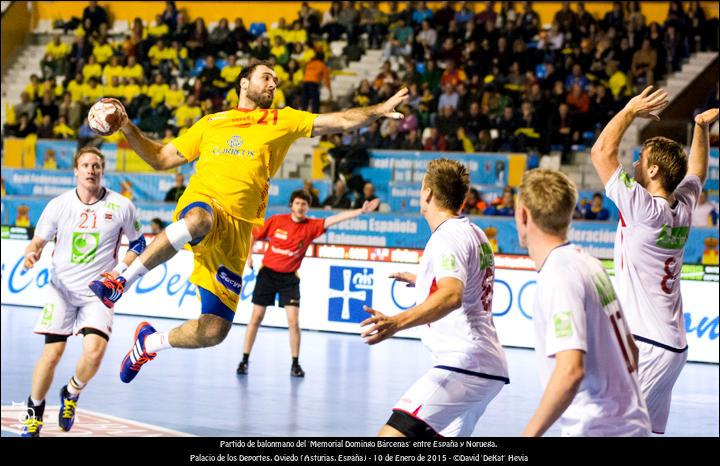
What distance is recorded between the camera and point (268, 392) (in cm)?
1190

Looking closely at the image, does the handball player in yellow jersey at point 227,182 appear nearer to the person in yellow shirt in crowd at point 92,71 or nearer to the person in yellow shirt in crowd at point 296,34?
the person in yellow shirt in crowd at point 296,34

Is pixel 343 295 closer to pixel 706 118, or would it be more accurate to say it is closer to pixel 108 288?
pixel 108 288

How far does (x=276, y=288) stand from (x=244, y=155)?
5925mm

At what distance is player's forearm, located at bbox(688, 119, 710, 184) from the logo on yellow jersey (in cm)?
309

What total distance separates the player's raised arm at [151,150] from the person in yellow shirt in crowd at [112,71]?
68.1 ft

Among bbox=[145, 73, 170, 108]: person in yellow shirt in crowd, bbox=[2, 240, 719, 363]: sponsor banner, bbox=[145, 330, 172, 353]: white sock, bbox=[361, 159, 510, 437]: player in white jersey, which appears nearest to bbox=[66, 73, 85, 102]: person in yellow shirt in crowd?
bbox=[145, 73, 170, 108]: person in yellow shirt in crowd

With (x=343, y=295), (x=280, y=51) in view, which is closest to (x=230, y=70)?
(x=280, y=51)

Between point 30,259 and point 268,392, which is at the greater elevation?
point 30,259

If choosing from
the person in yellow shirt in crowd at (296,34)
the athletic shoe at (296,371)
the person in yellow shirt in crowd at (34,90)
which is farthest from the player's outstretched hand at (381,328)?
the person in yellow shirt in crowd at (34,90)

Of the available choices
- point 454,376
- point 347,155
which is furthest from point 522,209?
point 347,155

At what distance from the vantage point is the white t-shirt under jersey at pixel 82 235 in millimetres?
9156

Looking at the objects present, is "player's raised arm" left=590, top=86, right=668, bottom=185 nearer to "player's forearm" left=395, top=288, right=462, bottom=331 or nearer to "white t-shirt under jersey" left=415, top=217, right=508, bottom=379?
"white t-shirt under jersey" left=415, top=217, right=508, bottom=379

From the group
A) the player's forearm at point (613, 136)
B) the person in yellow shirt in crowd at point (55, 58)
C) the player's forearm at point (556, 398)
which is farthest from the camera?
the person in yellow shirt in crowd at point (55, 58)

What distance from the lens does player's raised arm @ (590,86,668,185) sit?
580cm
